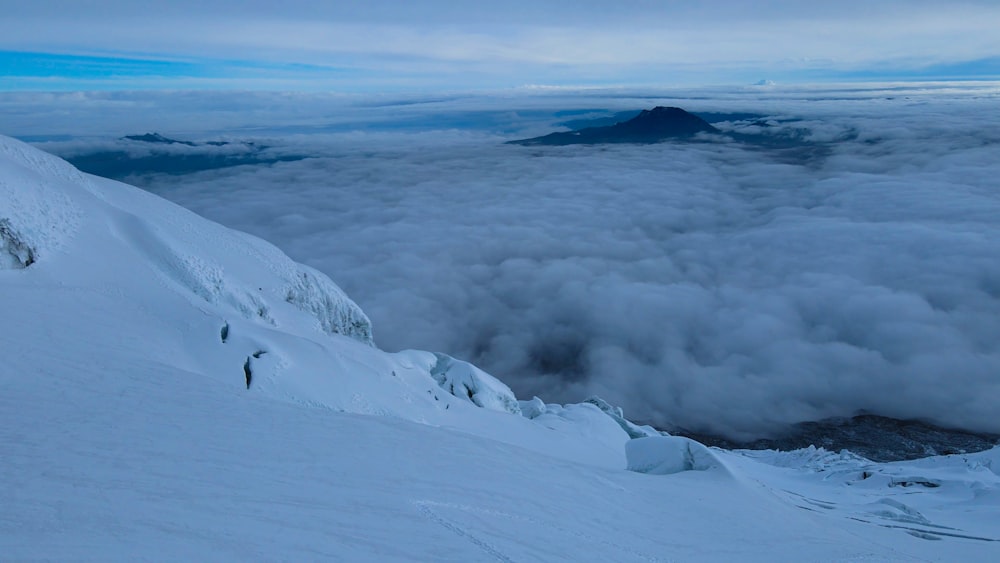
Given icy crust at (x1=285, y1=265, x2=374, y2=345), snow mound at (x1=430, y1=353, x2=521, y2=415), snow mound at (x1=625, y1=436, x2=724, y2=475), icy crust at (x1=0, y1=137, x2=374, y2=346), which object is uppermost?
icy crust at (x1=0, y1=137, x2=374, y2=346)

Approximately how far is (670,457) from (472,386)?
10242 mm

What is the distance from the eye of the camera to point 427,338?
101 m

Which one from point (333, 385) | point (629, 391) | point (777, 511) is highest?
point (333, 385)

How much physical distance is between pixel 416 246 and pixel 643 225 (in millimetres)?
72913

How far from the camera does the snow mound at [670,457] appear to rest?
17672 millimetres

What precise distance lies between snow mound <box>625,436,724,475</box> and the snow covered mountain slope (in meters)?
0.07

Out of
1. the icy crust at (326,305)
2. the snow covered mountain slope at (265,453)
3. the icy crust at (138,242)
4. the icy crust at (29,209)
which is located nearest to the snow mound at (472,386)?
the snow covered mountain slope at (265,453)

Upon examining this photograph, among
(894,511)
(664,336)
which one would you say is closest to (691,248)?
(664,336)

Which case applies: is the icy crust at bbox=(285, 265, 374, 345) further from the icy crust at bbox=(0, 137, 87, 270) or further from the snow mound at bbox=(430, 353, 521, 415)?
the icy crust at bbox=(0, 137, 87, 270)

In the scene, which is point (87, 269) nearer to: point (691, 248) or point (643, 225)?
point (691, 248)

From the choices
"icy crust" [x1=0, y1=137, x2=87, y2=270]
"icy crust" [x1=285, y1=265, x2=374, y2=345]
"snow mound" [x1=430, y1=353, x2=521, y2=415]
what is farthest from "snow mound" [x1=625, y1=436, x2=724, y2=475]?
"icy crust" [x1=0, y1=137, x2=87, y2=270]

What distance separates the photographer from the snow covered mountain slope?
7.41m

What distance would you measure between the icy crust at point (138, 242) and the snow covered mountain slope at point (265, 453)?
0.09 metres

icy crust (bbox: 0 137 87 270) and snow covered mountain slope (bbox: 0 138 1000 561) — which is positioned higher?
icy crust (bbox: 0 137 87 270)
